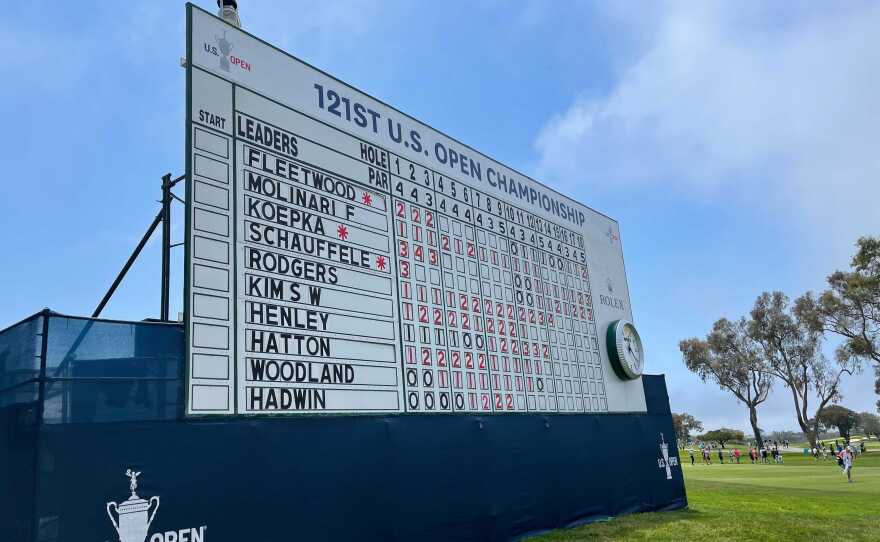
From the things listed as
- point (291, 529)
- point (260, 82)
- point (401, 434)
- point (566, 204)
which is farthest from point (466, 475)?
point (566, 204)

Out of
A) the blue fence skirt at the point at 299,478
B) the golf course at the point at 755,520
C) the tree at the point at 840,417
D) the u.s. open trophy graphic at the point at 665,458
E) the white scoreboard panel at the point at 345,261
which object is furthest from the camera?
the tree at the point at 840,417

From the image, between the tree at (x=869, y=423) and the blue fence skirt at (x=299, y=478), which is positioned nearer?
the blue fence skirt at (x=299, y=478)

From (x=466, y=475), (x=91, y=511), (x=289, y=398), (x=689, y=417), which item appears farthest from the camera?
(x=689, y=417)

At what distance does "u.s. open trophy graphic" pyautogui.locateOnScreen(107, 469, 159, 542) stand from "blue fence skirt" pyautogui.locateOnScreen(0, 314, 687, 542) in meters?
0.01

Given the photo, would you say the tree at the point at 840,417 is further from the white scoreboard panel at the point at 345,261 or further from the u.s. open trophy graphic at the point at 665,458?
the white scoreboard panel at the point at 345,261

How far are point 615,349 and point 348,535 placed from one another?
8.07m

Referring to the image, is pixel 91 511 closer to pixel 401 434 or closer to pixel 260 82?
pixel 401 434

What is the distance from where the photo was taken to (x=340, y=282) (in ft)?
25.9

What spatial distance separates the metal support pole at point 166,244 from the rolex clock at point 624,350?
926 cm

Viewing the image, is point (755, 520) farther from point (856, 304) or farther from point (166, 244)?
point (856, 304)

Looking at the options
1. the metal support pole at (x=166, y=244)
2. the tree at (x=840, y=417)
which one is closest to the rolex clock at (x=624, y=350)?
the metal support pole at (x=166, y=244)

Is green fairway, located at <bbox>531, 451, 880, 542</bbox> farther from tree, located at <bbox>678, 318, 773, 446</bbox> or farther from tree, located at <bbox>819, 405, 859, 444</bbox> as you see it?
tree, located at <bbox>819, 405, 859, 444</bbox>

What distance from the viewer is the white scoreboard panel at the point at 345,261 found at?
6773 mm

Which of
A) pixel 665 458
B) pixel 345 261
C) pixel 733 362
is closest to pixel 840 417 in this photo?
pixel 733 362
